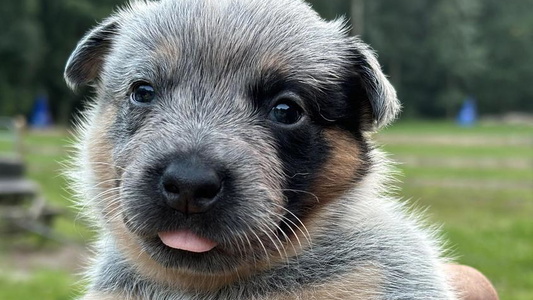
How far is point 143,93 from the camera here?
13.3ft

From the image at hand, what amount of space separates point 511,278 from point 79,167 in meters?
8.73

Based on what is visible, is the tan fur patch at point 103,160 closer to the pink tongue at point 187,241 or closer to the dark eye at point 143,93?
the dark eye at point 143,93

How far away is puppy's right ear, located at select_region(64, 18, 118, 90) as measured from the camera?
4.82 metres

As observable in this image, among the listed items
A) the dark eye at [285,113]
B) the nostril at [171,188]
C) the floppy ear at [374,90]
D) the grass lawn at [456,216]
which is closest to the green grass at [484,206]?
the grass lawn at [456,216]

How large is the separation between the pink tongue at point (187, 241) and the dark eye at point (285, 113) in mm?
830

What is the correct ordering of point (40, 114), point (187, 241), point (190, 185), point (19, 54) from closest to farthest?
point (190, 185), point (187, 241), point (19, 54), point (40, 114)

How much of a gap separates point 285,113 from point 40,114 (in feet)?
171

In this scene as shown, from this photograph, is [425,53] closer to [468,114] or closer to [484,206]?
[468,114]

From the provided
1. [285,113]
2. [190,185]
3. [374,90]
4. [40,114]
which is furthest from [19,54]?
[190,185]

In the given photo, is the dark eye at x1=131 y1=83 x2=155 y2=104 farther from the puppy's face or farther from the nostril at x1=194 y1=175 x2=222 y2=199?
the nostril at x1=194 y1=175 x2=222 y2=199

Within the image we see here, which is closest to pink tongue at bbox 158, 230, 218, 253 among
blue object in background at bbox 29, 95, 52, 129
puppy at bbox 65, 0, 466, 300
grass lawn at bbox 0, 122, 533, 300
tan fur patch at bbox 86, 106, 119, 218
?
puppy at bbox 65, 0, 466, 300

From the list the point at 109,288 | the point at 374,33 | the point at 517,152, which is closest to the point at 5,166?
the point at 109,288

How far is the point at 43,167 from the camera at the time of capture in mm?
27188

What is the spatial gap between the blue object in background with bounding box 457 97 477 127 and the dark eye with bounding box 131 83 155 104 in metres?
63.1
